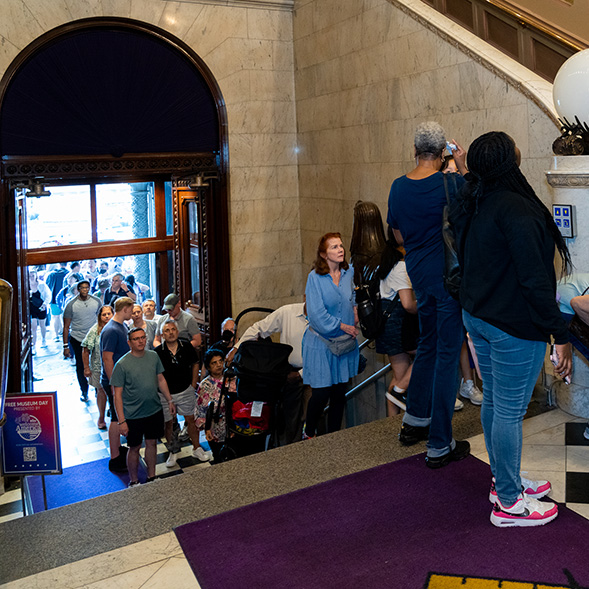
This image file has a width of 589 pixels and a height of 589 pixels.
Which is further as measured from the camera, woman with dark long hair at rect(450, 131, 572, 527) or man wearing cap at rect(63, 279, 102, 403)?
man wearing cap at rect(63, 279, 102, 403)

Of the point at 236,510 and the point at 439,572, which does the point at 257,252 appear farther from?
the point at 439,572

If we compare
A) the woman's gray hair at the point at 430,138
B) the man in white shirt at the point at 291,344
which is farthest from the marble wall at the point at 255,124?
the woman's gray hair at the point at 430,138

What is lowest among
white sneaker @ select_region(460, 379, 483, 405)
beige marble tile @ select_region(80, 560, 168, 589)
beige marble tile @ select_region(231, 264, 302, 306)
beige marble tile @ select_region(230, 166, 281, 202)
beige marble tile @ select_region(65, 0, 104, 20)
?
beige marble tile @ select_region(80, 560, 168, 589)

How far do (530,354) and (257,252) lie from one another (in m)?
6.97

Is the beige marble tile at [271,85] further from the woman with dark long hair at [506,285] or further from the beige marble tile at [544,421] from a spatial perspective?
the woman with dark long hair at [506,285]

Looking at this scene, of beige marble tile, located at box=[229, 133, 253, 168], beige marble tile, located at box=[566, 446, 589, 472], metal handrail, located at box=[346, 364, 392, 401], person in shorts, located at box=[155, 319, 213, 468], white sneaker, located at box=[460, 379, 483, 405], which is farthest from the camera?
beige marble tile, located at box=[229, 133, 253, 168]

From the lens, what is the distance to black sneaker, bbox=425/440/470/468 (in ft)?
12.2

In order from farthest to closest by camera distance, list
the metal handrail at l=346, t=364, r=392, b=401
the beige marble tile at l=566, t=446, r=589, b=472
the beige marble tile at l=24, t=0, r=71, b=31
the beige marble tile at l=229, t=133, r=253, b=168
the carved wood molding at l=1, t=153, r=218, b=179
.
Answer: the beige marble tile at l=229, t=133, r=253, b=168 → the carved wood molding at l=1, t=153, r=218, b=179 → the beige marble tile at l=24, t=0, r=71, b=31 → the metal handrail at l=346, t=364, r=392, b=401 → the beige marble tile at l=566, t=446, r=589, b=472

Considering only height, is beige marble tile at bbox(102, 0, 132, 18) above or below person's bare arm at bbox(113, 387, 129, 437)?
above

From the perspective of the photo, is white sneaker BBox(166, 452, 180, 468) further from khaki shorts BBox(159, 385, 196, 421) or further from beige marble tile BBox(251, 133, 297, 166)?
beige marble tile BBox(251, 133, 297, 166)

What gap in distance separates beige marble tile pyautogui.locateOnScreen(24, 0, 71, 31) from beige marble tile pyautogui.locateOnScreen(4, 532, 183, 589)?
265 inches

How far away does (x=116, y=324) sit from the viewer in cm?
745

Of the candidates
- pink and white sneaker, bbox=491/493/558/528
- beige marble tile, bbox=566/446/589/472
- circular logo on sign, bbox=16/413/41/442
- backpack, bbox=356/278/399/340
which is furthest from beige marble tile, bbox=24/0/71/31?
pink and white sneaker, bbox=491/493/558/528

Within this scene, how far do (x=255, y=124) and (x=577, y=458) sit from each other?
6.71 m
